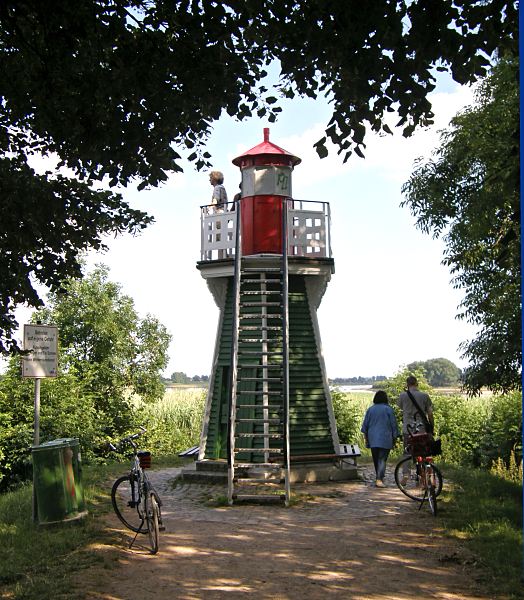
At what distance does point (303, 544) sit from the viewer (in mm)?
9766

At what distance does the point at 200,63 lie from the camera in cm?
820

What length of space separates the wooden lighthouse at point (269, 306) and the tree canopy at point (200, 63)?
561 centimetres

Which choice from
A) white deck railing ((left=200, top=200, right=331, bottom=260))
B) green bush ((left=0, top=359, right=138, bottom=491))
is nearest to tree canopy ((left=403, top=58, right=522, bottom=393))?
white deck railing ((left=200, top=200, right=331, bottom=260))

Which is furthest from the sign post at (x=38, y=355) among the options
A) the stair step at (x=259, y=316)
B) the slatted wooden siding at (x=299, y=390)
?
the slatted wooden siding at (x=299, y=390)

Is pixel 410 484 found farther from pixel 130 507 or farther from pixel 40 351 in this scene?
pixel 40 351

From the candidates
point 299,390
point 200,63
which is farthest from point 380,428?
point 200,63

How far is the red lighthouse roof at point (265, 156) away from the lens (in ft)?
51.2

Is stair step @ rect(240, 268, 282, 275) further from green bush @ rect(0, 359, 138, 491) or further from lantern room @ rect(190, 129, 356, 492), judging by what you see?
green bush @ rect(0, 359, 138, 491)

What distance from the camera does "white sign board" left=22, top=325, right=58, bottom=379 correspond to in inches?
452

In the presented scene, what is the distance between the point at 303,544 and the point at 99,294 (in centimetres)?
2130

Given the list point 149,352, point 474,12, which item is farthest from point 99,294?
point 474,12

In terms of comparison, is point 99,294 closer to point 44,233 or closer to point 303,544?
point 44,233

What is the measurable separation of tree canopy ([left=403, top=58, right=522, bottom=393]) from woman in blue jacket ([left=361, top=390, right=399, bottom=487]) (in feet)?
11.3

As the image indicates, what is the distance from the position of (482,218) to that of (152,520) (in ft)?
30.2
